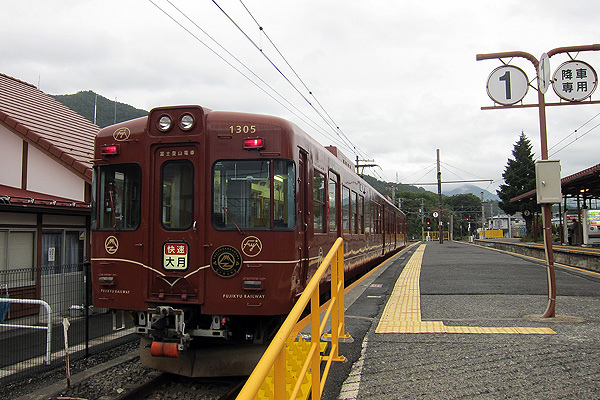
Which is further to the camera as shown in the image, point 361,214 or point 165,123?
point 361,214

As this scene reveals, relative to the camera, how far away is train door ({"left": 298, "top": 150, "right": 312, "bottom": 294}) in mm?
5676

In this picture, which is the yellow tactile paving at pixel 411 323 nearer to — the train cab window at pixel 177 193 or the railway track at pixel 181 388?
the railway track at pixel 181 388

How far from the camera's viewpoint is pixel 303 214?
5.84 metres

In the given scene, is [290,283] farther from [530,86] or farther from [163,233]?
[530,86]

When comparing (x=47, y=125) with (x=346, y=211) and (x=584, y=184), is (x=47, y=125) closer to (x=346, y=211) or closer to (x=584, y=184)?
(x=346, y=211)

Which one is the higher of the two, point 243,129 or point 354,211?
point 243,129

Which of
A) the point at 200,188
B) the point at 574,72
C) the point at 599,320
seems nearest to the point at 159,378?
the point at 200,188

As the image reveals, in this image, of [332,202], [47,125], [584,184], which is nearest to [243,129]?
[332,202]

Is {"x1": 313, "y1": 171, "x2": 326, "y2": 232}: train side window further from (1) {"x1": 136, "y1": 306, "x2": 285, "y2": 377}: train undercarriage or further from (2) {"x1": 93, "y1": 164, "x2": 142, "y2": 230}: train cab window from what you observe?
(2) {"x1": 93, "y1": 164, "x2": 142, "y2": 230}: train cab window

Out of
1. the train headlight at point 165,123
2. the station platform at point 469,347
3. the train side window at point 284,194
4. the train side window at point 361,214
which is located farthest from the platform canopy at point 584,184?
the train headlight at point 165,123

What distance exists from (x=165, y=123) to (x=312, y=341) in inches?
122

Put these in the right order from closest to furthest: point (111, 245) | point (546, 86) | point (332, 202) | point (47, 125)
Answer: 1. point (111, 245)
2. point (546, 86)
3. point (332, 202)
4. point (47, 125)

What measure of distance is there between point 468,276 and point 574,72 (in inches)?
246

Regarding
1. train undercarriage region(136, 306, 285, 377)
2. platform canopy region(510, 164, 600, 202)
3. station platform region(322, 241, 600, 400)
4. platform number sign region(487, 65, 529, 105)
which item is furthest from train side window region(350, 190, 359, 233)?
platform canopy region(510, 164, 600, 202)
